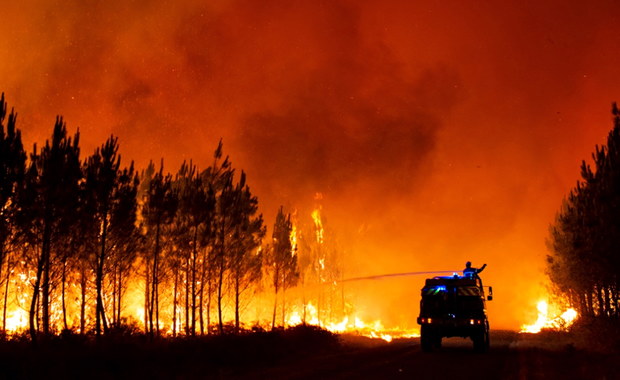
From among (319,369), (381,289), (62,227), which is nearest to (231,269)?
(62,227)

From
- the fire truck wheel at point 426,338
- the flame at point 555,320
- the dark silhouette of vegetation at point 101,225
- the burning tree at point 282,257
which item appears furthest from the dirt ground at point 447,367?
the flame at point 555,320

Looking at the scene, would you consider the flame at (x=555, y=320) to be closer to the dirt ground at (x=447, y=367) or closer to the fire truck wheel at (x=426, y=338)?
the fire truck wheel at (x=426, y=338)

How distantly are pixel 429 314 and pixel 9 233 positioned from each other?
18.3m

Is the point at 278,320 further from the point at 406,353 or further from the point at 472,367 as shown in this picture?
the point at 472,367

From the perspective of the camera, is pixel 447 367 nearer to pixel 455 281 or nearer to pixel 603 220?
pixel 455 281

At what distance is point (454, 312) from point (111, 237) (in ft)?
58.0

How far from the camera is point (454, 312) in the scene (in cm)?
2555

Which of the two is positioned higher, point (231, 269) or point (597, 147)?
point (597, 147)

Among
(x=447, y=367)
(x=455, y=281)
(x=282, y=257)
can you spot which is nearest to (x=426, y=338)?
(x=455, y=281)

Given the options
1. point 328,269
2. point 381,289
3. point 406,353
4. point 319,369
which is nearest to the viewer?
point 319,369

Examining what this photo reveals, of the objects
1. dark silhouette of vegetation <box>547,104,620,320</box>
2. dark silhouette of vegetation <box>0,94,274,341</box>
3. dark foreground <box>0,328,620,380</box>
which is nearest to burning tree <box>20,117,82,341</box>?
dark silhouette of vegetation <box>0,94,274,341</box>

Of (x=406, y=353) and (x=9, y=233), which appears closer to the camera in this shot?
(x=9, y=233)

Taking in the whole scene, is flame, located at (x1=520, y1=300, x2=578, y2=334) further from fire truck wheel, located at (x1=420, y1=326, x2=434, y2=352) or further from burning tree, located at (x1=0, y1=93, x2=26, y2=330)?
burning tree, located at (x1=0, y1=93, x2=26, y2=330)

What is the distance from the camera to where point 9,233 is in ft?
72.4
